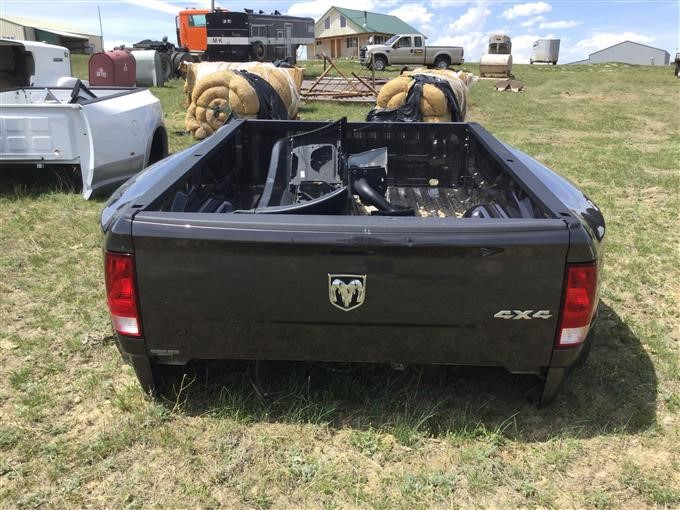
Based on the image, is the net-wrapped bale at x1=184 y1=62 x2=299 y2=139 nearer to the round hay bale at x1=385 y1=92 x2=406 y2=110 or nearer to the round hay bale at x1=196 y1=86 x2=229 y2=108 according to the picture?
the round hay bale at x1=196 y1=86 x2=229 y2=108

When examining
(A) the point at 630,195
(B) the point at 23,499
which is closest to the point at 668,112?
(A) the point at 630,195

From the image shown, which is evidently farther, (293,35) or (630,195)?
(293,35)

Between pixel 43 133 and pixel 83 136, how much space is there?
0.39 m

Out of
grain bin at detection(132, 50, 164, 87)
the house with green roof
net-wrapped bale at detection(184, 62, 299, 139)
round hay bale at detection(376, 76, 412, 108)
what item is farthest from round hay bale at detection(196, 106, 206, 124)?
the house with green roof

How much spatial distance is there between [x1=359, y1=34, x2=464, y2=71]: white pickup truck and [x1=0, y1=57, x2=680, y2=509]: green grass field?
1184 inches

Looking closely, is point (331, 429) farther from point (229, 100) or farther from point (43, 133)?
point (229, 100)

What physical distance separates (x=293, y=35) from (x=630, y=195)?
23.6 meters

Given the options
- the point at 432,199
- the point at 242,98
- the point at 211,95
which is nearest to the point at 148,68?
the point at 211,95

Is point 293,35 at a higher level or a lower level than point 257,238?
higher

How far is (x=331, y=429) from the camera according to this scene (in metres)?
2.59

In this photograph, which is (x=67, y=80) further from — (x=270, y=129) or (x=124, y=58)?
(x=124, y=58)

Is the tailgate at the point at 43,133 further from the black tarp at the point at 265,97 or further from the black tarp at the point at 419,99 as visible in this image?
the black tarp at the point at 419,99

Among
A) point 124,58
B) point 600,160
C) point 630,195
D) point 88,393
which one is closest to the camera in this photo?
point 88,393

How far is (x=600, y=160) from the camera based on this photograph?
9203 mm
